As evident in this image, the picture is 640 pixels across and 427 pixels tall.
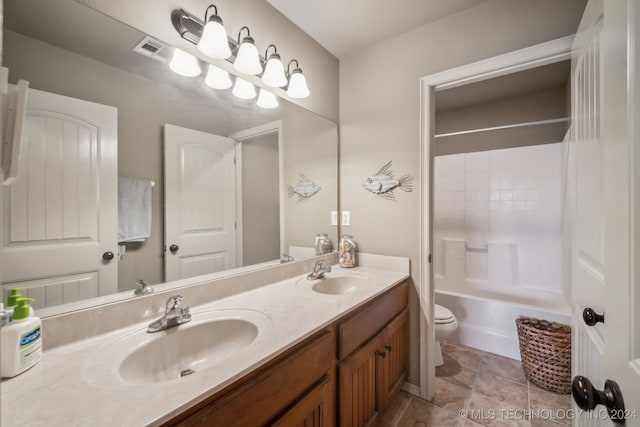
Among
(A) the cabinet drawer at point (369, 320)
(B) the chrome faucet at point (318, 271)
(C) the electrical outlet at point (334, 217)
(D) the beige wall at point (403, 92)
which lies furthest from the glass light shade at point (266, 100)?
(A) the cabinet drawer at point (369, 320)

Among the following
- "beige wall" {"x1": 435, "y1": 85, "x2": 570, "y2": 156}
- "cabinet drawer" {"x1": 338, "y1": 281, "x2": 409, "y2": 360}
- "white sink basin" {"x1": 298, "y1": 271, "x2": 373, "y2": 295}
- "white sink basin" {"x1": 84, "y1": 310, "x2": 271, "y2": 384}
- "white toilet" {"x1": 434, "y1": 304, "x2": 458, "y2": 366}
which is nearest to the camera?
"white sink basin" {"x1": 84, "y1": 310, "x2": 271, "y2": 384}

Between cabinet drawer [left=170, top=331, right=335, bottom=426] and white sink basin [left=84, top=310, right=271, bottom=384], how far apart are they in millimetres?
94

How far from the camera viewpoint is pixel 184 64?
111cm

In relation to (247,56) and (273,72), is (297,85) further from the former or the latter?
(247,56)

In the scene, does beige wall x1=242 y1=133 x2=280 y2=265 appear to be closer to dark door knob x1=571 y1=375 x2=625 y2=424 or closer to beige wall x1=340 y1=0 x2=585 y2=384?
beige wall x1=340 y1=0 x2=585 y2=384

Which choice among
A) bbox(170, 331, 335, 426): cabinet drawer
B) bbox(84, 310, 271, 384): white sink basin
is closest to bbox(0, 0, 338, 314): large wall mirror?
bbox(84, 310, 271, 384): white sink basin

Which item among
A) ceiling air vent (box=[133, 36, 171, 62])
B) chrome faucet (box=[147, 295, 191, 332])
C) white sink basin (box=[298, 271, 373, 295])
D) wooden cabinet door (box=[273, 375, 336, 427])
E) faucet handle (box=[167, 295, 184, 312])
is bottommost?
wooden cabinet door (box=[273, 375, 336, 427])

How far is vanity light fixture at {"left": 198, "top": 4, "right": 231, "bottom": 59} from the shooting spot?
42.5 inches

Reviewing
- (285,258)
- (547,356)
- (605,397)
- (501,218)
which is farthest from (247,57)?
(501,218)

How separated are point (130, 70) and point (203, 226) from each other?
0.67 meters

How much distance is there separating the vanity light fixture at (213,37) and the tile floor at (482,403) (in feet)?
6.86

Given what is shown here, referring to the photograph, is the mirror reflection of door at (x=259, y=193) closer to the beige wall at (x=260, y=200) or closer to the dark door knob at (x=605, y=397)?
the beige wall at (x=260, y=200)

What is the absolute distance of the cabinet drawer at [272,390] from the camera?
0.60 meters

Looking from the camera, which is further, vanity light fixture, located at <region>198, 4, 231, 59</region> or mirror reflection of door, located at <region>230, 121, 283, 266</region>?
mirror reflection of door, located at <region>230, 121, 283, 266</region>
